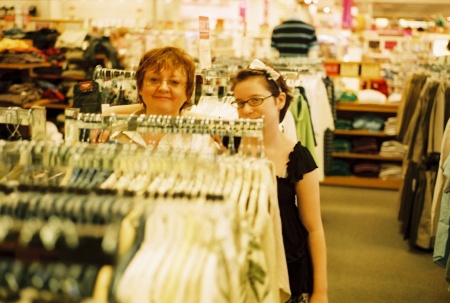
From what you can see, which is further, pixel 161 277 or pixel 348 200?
pixel 348 200

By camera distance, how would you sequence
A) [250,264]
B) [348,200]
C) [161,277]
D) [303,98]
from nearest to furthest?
[161,277] → [250,264] → [303,98] → [348,200]

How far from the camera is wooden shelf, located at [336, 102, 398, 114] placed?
306 inches

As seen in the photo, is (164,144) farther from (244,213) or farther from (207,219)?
(207,219)

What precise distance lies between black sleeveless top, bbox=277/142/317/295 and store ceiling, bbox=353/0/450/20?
13859mm

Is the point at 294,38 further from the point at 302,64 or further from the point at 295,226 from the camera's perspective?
the point at 295,226

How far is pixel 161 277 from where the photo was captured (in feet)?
4.32

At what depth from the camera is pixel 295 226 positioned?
2.34 m

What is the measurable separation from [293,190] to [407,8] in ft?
63.8

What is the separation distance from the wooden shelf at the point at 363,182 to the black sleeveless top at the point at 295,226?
5.69m

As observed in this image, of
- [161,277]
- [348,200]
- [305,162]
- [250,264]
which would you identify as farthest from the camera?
[348,200]

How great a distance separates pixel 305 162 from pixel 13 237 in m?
1.19

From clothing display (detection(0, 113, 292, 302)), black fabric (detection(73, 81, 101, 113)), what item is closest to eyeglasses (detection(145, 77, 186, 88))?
clothing display (detection(0, 113, 292, 302))

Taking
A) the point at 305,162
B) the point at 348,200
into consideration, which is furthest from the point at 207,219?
the point at 348,200

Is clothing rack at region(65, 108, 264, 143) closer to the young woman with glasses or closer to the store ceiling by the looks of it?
the young woman with glasses
